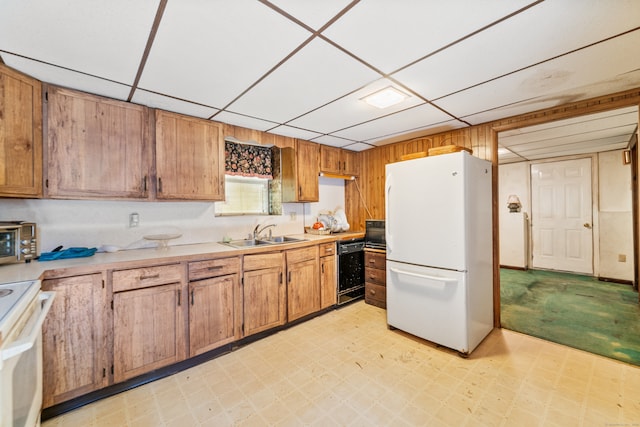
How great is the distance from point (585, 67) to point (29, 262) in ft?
13.5

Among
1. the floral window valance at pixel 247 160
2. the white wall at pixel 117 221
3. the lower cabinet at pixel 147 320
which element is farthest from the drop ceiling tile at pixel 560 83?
the lower cabinet at pixel 147 320

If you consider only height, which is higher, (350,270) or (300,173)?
(300,173)

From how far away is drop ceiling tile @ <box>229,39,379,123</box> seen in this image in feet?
5.36

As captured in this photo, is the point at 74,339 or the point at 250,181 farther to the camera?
the point at 250,181

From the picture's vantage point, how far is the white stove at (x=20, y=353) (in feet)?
3.07

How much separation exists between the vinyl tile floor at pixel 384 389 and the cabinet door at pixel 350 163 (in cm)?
251

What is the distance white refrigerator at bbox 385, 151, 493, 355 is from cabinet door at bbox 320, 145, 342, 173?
122cm

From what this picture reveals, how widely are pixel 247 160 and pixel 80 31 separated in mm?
1981

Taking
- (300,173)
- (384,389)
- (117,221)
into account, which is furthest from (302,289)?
(117,221)

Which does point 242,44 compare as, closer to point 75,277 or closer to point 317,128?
point 317,128

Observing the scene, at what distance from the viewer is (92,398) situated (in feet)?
6.09

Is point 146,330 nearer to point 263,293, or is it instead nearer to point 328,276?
point 263,293

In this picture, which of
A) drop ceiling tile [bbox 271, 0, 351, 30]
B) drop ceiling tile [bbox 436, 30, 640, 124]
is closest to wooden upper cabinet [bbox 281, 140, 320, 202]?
drop ceiling tile [bbox 436, 30, 640, 124]

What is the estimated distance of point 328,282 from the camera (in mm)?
3342
